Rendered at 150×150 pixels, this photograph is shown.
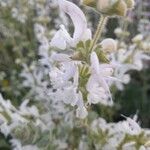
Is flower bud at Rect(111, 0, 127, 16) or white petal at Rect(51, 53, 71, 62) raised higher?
flower bud at Rect(111, 0, 127, 16)

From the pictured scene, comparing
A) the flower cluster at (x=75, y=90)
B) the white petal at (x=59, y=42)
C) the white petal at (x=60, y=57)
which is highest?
the white petal at (x=59, y=42)

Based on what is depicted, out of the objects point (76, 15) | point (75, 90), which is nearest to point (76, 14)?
point (76, 15)

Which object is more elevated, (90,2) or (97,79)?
(90,2)

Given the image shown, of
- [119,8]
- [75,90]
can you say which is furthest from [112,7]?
[75,90]

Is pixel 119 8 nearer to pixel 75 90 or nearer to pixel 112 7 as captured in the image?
pixel 112 7

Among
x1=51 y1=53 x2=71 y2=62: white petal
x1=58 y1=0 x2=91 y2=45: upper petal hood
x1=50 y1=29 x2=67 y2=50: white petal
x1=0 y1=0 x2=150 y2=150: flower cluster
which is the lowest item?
x1=0 y1=0 x2=150 y2=150: flower cluster

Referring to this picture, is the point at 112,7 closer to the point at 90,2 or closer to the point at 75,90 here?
the point at 90,2

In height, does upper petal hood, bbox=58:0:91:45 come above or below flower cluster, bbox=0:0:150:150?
above

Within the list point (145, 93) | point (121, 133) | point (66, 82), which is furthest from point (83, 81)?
point (145, 93)

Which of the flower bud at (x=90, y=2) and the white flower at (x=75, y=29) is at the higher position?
the flower bud at (x=90, y=2)
